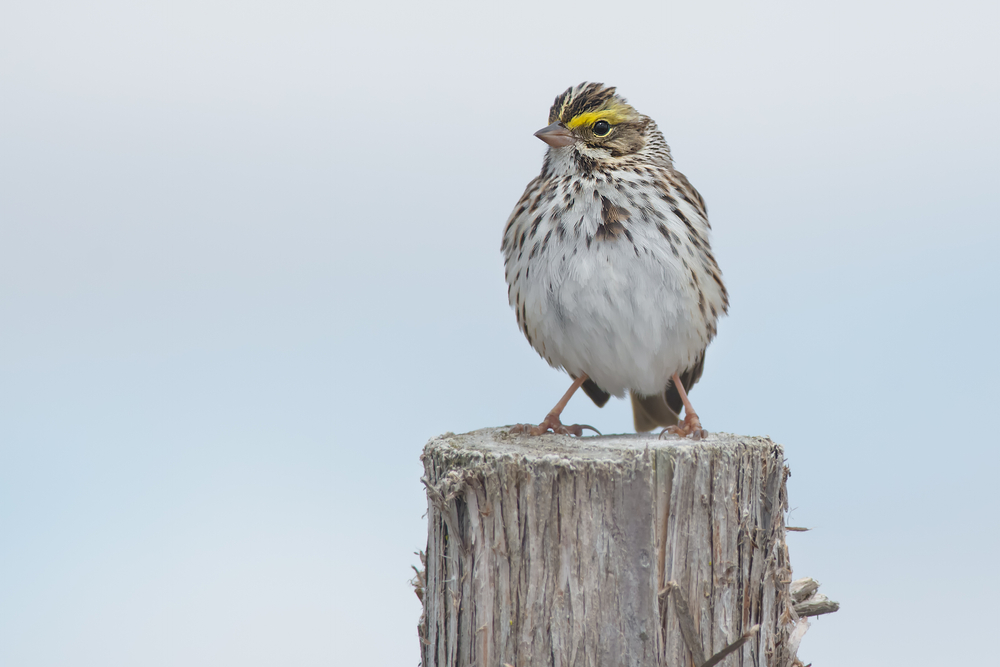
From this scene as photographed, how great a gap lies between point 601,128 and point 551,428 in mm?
1715

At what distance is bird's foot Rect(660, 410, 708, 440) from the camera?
4.54 m


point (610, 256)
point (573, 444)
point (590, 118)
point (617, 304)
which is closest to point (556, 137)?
point (590, 118)

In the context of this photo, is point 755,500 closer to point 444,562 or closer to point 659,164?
point 444,562

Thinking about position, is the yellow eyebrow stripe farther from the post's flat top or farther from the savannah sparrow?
the post's flat top

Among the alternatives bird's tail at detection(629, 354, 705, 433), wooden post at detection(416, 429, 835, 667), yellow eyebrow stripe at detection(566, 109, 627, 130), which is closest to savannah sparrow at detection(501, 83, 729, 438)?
yellow eyebrow stripe at detection(566, 109, 627, 130)

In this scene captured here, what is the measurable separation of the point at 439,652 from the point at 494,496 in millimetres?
845

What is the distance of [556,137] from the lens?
5191 mm

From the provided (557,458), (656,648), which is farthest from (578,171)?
(656,648)

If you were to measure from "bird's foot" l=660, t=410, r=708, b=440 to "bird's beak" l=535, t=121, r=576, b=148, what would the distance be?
167cm

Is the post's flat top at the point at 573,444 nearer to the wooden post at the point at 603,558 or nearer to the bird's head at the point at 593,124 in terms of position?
the wooden post at the point at 603,558

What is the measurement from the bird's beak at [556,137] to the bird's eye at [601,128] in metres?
0.14

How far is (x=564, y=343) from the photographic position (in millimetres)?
5270

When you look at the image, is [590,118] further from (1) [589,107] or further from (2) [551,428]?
(2) [551,428]

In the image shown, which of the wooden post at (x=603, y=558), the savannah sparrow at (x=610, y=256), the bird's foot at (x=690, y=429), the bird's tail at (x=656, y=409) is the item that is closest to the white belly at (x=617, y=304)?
the savannah sparrow at (x=610, y=256)
